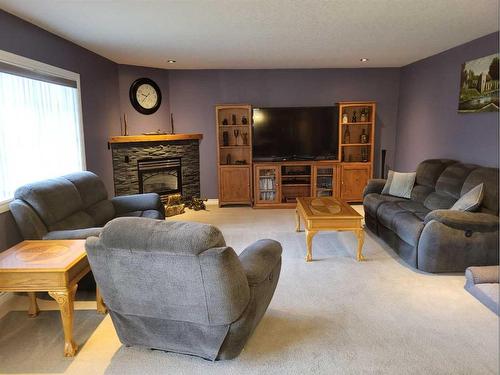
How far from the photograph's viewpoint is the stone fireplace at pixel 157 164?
18.9ft

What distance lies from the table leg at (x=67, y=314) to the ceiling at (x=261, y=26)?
222 cm

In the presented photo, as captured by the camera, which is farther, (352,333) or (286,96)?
(286,96)

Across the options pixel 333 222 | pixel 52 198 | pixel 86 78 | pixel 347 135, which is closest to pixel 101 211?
pixel 52 198

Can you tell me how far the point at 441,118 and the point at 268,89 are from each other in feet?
9.59

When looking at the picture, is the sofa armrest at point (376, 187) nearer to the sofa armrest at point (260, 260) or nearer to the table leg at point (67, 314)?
the sofa armrest at point (260, 260)

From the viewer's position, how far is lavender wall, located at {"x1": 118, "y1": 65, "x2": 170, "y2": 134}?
600cm

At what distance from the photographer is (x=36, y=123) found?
12.6 ft

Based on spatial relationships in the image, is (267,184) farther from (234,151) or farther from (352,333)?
(352,333)

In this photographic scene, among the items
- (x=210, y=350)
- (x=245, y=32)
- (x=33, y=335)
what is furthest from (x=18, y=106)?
(x=210, y=350)

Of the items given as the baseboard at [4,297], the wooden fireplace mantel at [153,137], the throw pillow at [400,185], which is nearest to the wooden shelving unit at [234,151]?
the wooden fireplace mantel at [153,137]

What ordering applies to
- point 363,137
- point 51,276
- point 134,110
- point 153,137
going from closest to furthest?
point 51,276 < point 153,137 < point 134,110 < point 363,137

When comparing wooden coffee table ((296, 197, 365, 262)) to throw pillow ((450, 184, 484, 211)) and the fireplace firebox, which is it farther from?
the fireplace firebox

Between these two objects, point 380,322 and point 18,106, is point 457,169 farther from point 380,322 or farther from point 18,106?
point 18,106

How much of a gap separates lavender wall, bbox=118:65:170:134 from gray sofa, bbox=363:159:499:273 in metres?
4.03
